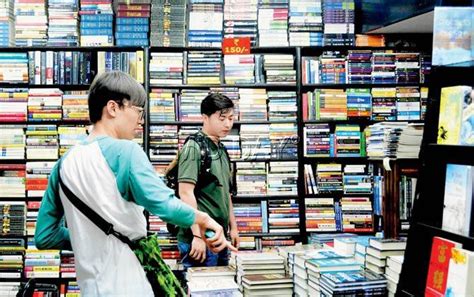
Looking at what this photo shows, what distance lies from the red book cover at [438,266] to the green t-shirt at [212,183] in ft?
4.14

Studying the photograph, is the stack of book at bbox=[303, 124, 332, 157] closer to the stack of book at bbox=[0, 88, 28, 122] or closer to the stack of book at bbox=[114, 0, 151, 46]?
the stack of book at bbox=[114, 0, 151, 46]

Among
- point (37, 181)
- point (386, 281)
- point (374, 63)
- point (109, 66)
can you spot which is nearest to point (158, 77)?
point (109, 66)

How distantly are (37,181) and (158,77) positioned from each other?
1.35 meters

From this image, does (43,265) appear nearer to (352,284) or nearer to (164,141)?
(164,141)

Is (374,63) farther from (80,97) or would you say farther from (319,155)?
(80,97)

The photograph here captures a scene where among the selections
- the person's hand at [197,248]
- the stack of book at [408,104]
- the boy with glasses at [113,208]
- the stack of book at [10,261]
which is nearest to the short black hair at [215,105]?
the person's hand at [197,248]

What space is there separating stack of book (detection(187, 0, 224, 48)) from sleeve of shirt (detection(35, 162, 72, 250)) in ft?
10.7

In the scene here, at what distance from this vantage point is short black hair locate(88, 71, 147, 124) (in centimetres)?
177

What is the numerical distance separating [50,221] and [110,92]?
0.46 m

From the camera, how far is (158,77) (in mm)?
4867

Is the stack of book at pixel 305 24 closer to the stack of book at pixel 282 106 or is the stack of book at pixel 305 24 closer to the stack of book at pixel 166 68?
the stack of book at pixel 282 106

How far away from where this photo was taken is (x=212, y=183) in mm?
3074

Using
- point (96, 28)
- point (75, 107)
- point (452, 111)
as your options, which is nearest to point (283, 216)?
point (75, 107)

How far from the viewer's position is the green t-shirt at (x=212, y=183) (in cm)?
296
